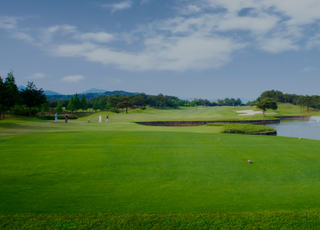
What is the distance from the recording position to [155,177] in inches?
305

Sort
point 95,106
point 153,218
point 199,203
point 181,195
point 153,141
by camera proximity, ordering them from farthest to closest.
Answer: point 95,106 → point 153,141 → point 181,195 → point 199,203 → point 153,218

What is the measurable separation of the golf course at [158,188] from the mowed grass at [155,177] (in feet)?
0.09

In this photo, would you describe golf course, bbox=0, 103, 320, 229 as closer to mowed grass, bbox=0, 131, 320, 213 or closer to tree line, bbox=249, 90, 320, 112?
mowed grass, bbox=0, 131, 320, 213

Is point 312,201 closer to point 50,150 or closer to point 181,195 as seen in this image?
point 181,195

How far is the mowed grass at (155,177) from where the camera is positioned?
229 inches

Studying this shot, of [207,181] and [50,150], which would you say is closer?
[207,181]

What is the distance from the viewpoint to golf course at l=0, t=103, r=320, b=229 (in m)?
5.16

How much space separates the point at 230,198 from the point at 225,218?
1.00 m

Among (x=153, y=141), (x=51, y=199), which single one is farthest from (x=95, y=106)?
(x=51, y=199)

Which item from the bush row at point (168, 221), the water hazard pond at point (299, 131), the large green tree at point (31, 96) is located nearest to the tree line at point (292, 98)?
the water hazard pond at point (299, 131)

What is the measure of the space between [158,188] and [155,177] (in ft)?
3.22

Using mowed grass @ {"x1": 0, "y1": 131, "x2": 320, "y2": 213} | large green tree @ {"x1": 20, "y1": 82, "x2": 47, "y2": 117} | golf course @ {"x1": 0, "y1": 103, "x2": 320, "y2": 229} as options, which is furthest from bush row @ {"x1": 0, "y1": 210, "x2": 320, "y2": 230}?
large green tree @ {"x1": 20, "y1": 82, "x2": 47, "y2": 117}

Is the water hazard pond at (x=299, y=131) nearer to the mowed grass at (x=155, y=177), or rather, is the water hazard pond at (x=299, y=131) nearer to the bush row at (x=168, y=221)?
the mowed grass at (x=155, y=177)

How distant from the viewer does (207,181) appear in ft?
24.3
